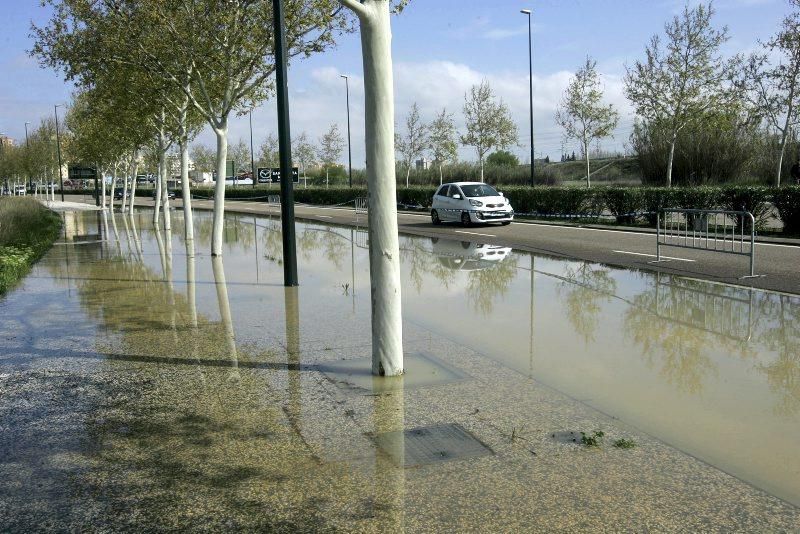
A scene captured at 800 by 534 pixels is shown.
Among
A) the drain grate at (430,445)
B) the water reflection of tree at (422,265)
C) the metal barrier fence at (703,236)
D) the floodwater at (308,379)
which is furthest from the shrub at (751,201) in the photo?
the drain grate at (430,445)

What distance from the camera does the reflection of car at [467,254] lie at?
1514 cm

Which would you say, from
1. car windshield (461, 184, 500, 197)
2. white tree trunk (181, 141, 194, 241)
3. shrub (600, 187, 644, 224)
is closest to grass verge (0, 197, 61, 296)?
white tree trunk (181, 141, 194, 241)

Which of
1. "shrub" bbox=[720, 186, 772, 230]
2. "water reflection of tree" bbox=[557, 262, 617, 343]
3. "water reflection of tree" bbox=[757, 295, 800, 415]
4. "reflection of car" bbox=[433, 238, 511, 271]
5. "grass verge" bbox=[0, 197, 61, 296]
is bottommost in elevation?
"water reflection of tree" bbox=[757, 295, 800, 415]

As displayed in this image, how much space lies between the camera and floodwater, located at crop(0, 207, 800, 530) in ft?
14.1

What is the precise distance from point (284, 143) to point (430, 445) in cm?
789

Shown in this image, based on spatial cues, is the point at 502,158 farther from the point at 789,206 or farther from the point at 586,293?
the point at 586,293

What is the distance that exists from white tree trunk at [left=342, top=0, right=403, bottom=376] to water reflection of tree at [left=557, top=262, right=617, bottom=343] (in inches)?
95.1

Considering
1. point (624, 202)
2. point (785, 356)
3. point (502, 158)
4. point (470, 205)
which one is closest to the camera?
point (785, 356)

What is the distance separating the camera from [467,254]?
17375mm

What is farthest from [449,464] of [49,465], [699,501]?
[49,465]

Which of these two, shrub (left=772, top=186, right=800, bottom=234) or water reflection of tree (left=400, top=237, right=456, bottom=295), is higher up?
shrub (left=772, top=186, right=800, bottom=234)

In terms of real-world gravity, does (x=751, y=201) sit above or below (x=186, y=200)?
below

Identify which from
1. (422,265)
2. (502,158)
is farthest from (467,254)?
(502,158)

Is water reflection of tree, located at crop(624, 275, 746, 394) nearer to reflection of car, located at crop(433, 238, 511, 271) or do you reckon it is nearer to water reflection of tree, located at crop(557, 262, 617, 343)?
water reflection of tree, located at crop(557, 262, 617, 343)
